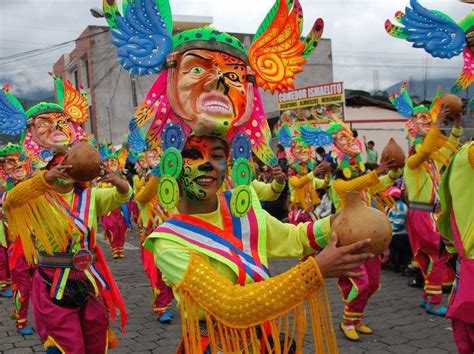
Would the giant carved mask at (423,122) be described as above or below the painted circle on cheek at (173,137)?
below

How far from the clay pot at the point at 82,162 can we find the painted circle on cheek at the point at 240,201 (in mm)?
1167

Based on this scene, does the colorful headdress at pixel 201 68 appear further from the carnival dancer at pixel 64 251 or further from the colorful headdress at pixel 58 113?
the colorful headdress at pixel 58 113

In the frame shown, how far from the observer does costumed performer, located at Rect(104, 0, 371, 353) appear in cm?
202

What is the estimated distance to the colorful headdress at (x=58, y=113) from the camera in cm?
415

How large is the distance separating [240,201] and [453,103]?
2.31 m

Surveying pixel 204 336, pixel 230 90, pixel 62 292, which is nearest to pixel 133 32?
pixel 230 90

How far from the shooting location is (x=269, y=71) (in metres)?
2.71

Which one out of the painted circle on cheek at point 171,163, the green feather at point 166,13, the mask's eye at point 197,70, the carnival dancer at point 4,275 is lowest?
the carnival dancer at point 4,275

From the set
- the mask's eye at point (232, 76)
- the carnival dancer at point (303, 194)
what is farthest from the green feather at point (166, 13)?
the carnival dancer at point (303, 194)

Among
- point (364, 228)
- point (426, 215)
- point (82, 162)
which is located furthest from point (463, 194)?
point (426, 215)

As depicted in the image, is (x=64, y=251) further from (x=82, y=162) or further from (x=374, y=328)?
(x=374, y=328)

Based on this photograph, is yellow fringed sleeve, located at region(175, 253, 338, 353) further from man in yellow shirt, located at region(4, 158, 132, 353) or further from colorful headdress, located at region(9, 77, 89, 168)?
colorful headdress, located at region(9, 77, 89, 168)

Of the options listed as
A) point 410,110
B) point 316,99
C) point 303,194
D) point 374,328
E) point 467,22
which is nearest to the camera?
point 467,22

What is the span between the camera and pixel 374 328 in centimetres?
558
